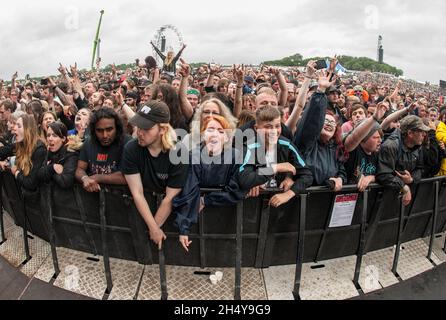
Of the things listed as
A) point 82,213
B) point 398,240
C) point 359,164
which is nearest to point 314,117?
point 359,164

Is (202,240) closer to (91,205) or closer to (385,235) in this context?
(91,205)

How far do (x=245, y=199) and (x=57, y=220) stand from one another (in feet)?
7.44

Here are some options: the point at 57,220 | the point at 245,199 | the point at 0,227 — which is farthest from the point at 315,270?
the point at 0,227

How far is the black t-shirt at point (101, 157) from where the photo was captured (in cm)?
353

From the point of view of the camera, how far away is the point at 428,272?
3.75 m

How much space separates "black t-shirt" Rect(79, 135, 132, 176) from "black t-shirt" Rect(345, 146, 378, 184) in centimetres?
263

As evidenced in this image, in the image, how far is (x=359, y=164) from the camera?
371 centimetres

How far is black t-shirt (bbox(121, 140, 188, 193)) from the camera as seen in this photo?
301 centimetres

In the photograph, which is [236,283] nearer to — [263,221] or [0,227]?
[263,221]

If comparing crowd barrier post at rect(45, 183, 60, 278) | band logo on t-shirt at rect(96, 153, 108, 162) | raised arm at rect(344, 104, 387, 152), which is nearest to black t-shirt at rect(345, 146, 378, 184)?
raised arm at rect(344, 104, 387, 152)

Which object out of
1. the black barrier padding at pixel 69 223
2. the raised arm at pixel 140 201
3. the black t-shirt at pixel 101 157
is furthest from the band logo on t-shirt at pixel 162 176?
the black barrier padding at pixel 69 223

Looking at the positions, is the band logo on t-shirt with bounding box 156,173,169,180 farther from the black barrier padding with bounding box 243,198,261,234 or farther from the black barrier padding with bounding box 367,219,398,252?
the black barrier padding with bounding box 367,219,398,252

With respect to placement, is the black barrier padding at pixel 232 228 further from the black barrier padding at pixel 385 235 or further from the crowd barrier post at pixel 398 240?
the crowd barrier post at pixel 398 240

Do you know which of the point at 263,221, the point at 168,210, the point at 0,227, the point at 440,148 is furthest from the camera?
the point at 0,227
